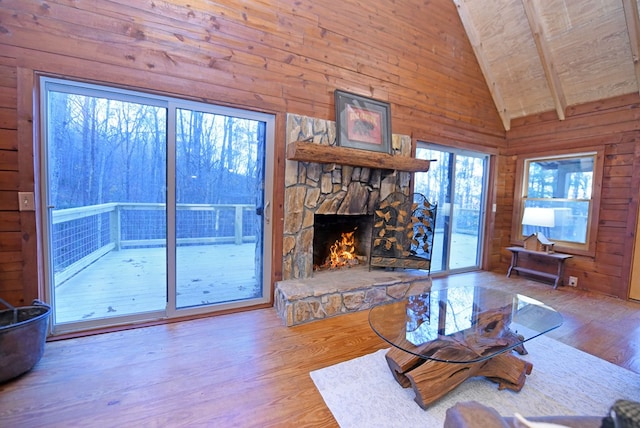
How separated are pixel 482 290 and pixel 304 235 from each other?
5.90 feet

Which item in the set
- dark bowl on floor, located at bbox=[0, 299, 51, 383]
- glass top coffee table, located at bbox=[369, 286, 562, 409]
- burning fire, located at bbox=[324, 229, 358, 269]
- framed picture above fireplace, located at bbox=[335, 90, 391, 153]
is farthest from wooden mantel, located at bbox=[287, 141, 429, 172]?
dark bowl on floor, located at bbox=[0, 299, 51, 383]

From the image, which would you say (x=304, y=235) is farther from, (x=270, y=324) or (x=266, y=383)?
(x=266, y=383)

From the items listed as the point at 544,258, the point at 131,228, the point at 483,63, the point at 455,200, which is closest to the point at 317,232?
the point at 131,228

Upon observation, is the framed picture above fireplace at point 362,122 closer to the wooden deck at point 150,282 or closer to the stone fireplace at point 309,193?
the stone fireplace at point 309,193

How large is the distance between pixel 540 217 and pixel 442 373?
3.52m

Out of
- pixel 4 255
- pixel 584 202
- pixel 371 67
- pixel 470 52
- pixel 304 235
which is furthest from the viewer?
pixel 470 52

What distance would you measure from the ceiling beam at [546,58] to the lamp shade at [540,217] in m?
1.41

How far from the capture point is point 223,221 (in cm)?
275

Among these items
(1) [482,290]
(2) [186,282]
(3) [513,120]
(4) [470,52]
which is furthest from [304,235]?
(3) [513,120]

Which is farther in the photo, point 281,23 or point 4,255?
point 281,23

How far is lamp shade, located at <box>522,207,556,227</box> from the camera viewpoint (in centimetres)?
385

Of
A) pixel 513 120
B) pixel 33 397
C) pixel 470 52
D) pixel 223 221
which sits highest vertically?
pixel 470 52

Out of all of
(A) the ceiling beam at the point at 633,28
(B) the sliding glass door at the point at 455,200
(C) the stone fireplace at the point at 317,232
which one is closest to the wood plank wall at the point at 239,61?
(C) the stone fireplace at the point at 317,232

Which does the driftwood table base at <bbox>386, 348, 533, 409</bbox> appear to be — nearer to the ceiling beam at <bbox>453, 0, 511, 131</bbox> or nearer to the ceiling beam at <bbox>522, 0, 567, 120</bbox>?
the ceiling beam at <bbox>522, 0, 567, 120</bbox>
